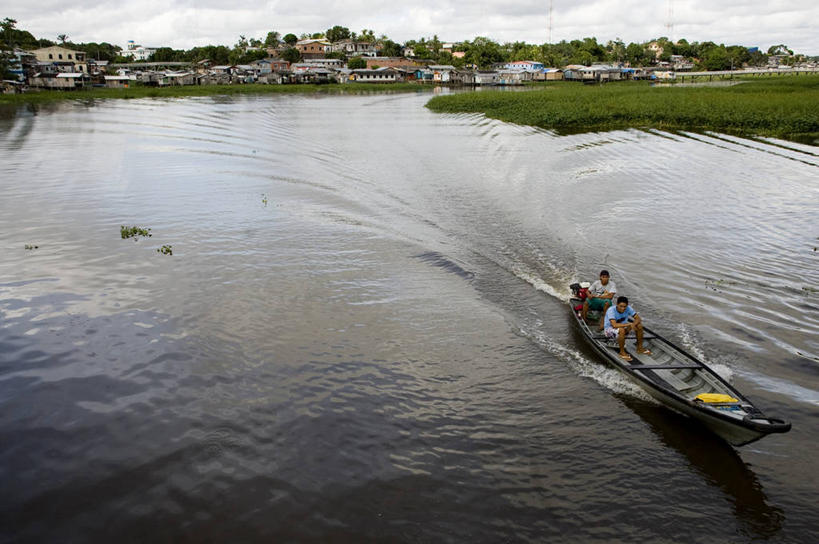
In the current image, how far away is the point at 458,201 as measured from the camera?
26.7m

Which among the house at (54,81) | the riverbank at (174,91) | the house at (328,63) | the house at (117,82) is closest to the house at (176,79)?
the house at (117,82)

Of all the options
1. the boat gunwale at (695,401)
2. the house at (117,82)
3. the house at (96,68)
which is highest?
the house at (96,68)

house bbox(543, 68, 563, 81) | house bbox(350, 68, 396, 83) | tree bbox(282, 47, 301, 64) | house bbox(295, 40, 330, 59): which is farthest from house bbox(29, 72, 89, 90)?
house bbox(543, 68, 563, 81)

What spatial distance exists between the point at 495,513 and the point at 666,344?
618cm

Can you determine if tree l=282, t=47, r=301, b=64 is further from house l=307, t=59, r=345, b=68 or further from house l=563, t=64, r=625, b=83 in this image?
house l=563, t=64, r=625, b=83

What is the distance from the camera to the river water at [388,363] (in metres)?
8.59

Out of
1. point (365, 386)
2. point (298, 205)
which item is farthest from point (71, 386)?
point (298, 205)

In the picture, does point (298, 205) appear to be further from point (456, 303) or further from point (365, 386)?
point (365, 386)

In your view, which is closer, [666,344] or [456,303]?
[666,344]

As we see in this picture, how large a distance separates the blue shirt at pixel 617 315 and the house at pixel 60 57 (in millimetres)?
140689

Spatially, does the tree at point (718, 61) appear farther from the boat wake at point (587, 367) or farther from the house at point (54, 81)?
the boat wake at point (587, 367)

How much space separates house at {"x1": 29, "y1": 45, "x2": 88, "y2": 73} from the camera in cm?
12094

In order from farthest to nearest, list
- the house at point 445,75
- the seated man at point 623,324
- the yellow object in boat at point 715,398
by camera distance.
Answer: the house at point 445,75 < the seated man at point 623,324 < the yellow object in boat at point 715,398

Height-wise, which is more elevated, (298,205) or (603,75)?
(603,75)
